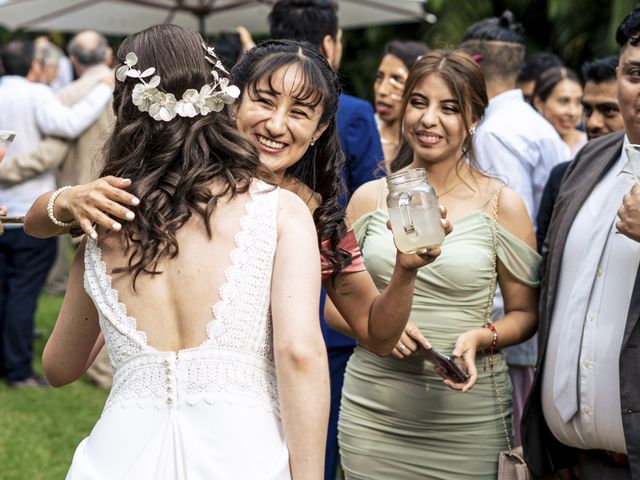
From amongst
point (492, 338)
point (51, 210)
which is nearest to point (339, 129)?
point (492, 338)

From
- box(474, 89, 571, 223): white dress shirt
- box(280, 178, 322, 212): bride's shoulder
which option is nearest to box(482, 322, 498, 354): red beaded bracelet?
box(280, 178, 322, 212): bride's shoulder

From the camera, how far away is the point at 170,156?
7.75 ft

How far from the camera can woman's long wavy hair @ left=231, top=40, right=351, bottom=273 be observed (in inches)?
121

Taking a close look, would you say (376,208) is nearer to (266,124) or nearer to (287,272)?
(266,124)

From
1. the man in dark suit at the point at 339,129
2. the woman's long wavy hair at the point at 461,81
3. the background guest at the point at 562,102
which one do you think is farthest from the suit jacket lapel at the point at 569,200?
the background guest at the point at 562,102

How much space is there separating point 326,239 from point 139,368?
795 millimetres

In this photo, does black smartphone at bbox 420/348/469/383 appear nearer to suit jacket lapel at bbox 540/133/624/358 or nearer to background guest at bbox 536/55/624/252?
suit jacket lapel at bbox 540/133/624/358

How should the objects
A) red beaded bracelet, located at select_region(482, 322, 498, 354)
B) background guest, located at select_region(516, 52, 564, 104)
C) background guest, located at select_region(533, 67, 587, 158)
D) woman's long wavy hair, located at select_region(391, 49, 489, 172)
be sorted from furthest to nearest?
background guest, located at select_region(516, 52, 564, 104) < background guest, located at select_region(533, 67, 587, 158) < woman's long wavy hair, located at select_region(391, 49, 489, 172) < red beaded bracelet, located at select_region(482, 322, 498, 354)

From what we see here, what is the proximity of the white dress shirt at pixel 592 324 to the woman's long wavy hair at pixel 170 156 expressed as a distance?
1244 millimetres

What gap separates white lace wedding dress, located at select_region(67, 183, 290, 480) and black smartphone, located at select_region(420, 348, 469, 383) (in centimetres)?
113

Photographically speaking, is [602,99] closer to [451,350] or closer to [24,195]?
[451,350]

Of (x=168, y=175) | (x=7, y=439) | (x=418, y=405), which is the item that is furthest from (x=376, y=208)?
(x=7, y=439)

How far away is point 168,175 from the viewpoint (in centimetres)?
237

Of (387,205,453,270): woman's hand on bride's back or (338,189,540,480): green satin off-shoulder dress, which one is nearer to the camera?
(387,205,453,270): woman's hand on bride's back
